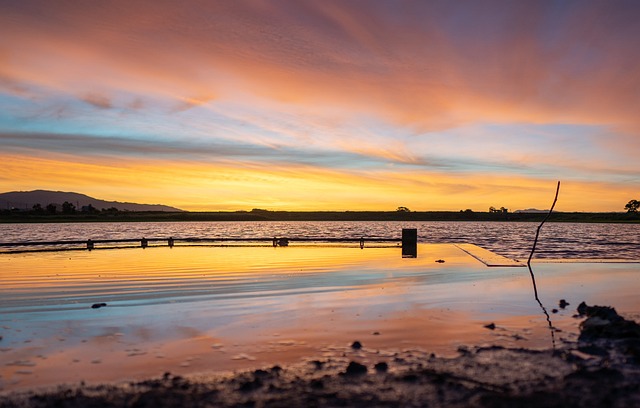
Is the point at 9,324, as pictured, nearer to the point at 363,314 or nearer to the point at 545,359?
the point at 363,314

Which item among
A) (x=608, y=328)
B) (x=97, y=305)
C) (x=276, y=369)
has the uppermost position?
(x=608, y=328)

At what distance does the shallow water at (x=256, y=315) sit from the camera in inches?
401

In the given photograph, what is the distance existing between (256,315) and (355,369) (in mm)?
6350

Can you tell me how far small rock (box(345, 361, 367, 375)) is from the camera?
876cm

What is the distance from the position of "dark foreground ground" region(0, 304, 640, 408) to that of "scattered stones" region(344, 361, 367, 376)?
2 centimetres

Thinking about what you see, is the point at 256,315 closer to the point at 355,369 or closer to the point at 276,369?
the point at 276,369

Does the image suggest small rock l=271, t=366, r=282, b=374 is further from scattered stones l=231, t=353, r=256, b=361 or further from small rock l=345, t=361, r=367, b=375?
small rock l=345, t=361, r=367, b=375

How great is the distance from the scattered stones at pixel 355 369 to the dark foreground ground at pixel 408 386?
2 centimetres

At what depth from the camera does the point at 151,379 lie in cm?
866

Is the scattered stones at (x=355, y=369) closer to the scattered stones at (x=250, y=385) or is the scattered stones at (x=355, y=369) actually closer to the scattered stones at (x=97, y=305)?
the scattered stones at (x=250, y=385)

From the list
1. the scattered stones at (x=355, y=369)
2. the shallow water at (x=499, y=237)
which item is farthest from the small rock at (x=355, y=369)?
the shallow water at (x=499, y=237)

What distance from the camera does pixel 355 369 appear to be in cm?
881

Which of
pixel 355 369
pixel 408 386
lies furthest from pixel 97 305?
pixel 408 386

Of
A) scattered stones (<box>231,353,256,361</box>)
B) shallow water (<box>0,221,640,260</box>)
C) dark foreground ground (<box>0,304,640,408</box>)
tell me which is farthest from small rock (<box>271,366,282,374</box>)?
shallow water (<box>0,221,640,260</box>)
